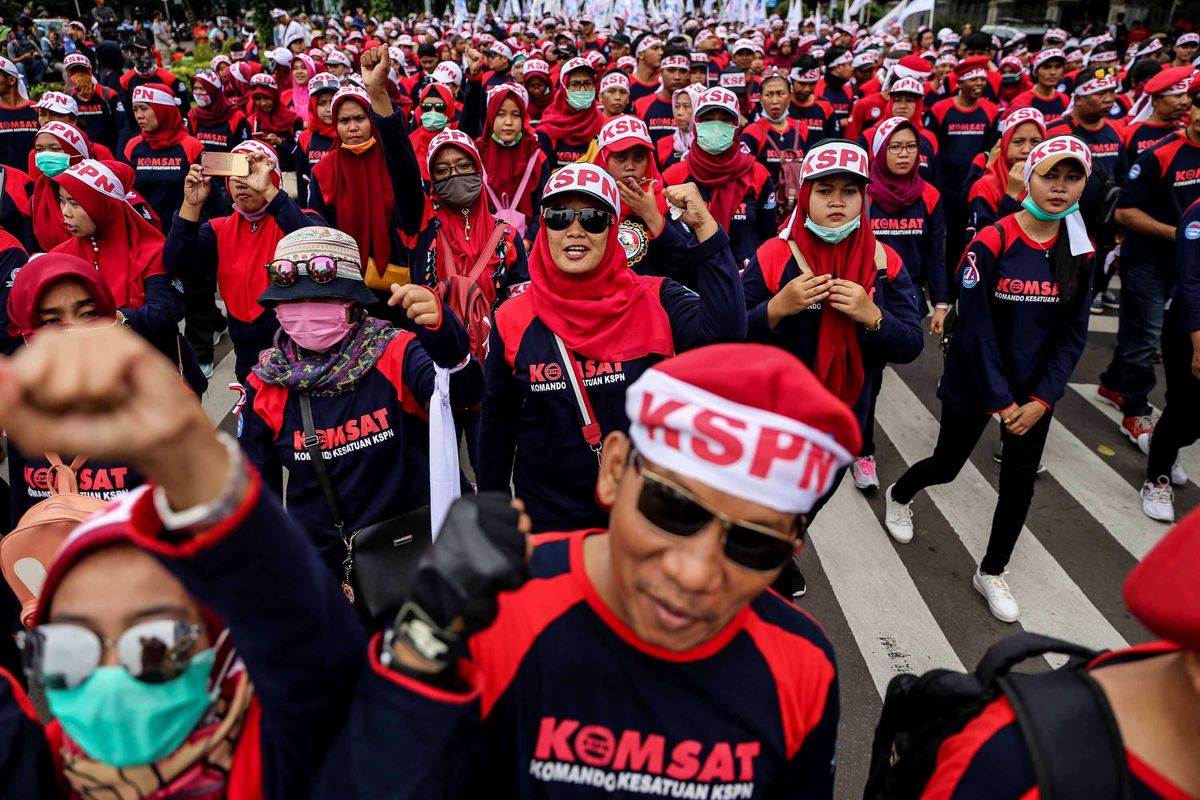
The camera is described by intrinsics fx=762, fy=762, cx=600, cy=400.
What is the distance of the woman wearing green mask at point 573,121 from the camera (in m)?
7.74

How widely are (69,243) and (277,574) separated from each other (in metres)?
4.58

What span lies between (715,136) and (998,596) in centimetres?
357

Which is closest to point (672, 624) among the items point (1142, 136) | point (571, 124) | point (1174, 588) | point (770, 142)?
point (1174, 588)

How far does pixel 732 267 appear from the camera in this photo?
3.17 m

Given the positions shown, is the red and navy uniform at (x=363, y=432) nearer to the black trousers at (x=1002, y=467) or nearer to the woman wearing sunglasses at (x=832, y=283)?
the woman wearing sunglasses at (x=832, y=283)

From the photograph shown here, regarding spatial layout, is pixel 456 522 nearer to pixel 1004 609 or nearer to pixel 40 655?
pixel 40 655

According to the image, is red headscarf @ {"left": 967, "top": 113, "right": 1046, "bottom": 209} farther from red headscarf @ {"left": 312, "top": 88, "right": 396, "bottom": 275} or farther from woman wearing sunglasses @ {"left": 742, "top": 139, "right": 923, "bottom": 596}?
red headscarf @ {"left": 312, "top": 88, "right": 396, "bottom": 275}

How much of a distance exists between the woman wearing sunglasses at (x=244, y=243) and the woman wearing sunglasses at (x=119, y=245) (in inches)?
8.9

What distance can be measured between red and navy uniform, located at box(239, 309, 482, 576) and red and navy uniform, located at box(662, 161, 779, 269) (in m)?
3.29

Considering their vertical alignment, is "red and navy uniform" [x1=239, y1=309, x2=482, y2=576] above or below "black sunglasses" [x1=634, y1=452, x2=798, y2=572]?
below

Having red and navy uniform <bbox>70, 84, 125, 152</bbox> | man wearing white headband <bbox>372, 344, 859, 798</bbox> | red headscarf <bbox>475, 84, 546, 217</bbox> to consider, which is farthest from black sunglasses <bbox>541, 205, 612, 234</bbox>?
red and navy uniform <bbox>70, 84, 125, 152</bbox>

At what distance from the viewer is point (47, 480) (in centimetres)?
285

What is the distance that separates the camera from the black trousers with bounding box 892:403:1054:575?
3.87m

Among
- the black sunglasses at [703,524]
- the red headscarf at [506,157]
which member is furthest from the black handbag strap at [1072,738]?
the red headscarf at [506,157]
